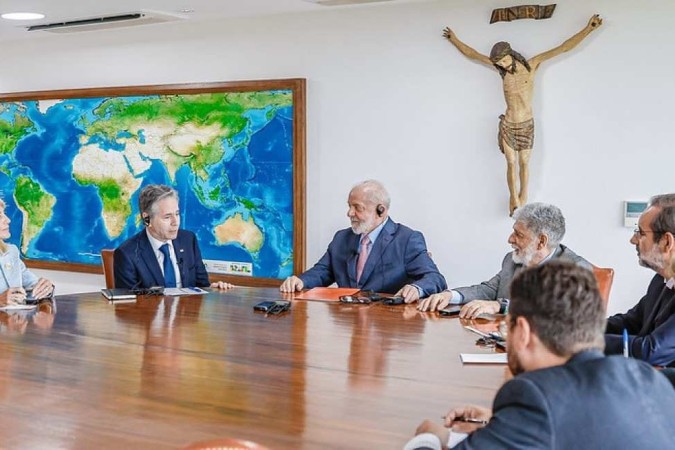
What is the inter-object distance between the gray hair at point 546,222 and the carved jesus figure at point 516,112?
973 millimetres

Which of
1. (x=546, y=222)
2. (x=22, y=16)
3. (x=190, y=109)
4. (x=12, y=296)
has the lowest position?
(x=12, y=296)

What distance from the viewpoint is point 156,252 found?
4.87 m

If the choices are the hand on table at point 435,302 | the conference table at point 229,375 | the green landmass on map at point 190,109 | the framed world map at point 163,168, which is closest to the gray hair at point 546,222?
the hand on table at point 435,302

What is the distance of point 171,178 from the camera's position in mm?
6496

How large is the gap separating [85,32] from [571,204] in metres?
3.82

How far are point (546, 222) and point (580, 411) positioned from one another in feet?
8.22

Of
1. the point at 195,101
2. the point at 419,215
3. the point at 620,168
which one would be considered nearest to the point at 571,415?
the point at 620,168

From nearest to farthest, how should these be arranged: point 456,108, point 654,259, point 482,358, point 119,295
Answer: point 482,358, point 654,259, point 119,295, point 456,108

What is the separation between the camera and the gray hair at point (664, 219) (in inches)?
127

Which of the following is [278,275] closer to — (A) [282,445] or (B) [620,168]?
(B) [620,168]

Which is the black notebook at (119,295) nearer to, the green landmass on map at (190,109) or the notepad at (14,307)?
the notepad at (14,307)

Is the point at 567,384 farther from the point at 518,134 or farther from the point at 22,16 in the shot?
the point at 22,16

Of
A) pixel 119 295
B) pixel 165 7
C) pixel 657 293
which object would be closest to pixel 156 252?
pixel 119 295

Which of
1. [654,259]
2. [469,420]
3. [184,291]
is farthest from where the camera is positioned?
[184,291]
